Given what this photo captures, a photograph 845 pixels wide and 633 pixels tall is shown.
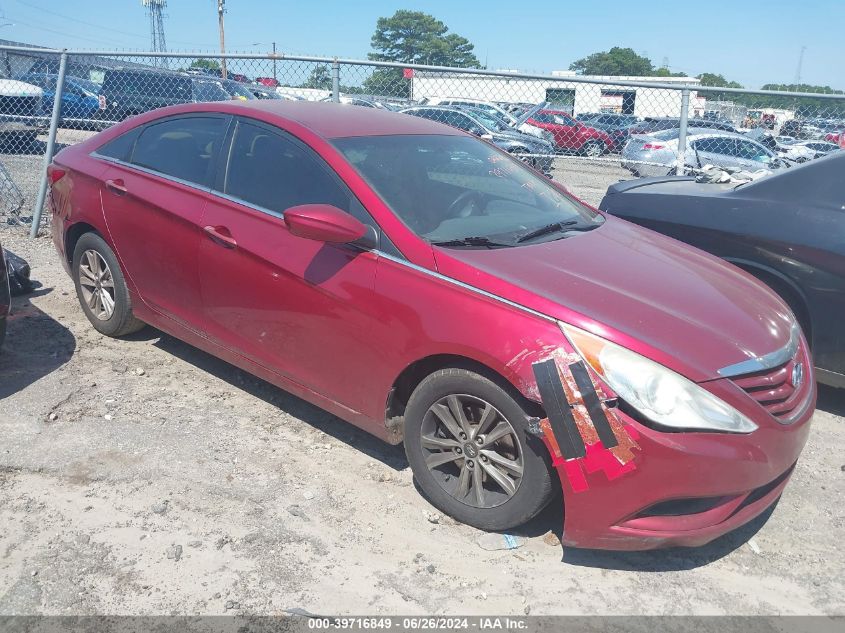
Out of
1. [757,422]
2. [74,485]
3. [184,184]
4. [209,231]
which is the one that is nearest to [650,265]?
[757,422]

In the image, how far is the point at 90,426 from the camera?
12.8 ft

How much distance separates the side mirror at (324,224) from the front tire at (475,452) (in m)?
0.74

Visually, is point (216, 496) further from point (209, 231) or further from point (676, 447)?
point (676, 447)

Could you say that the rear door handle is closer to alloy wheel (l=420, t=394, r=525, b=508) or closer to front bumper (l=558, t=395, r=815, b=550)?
alloy wheel (l=420, t=394, r=525, b=508)

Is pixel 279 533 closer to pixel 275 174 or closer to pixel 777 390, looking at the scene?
pixel 275 174

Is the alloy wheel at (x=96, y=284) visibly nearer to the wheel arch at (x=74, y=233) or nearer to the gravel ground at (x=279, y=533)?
the wheel arch at (x=74, y=233)

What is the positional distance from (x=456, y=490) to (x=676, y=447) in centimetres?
100

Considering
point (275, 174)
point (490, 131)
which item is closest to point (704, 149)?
point (490, 131)

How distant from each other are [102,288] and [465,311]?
296 cm

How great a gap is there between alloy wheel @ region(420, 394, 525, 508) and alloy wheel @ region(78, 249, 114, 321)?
2657 mm

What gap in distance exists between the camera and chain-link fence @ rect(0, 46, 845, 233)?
756cm

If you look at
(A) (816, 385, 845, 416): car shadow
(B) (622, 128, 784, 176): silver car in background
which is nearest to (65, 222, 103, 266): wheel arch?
(A) (816, 385, 845, 416): car shadow

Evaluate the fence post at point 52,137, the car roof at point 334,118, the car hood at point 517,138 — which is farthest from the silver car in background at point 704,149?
the car roof at point 334,118

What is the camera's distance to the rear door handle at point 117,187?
175 inches
